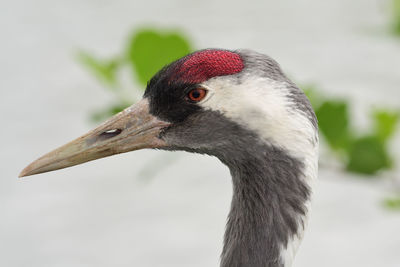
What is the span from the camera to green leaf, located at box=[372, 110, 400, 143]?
3744 mm

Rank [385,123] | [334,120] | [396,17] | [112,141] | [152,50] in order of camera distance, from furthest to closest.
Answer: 1. [396,17]
2. [385,123]
3. [334,120]
4. [152,50]
5. [112,141]

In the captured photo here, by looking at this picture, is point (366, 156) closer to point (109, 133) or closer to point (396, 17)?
point (396, 17)

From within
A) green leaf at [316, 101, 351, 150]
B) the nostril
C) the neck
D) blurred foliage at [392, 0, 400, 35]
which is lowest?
the neck

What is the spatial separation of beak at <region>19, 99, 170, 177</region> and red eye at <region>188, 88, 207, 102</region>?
5.0 inches

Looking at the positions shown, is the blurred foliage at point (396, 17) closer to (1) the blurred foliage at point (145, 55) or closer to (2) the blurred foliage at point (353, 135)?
(2) the blurred foliage at point (353, 135)

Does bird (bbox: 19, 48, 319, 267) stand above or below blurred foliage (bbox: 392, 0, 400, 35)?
below

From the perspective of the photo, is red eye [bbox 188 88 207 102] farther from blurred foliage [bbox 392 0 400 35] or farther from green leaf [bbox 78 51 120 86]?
blurred foliage [bbox 392 0 400 35]

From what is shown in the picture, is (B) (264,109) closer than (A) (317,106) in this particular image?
Yes

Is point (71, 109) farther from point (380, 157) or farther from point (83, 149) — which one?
point (83, 149)

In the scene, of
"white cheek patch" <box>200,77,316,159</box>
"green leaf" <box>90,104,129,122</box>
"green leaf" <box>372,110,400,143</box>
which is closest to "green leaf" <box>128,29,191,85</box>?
"green leaf" <box>90,104,129,122</box>

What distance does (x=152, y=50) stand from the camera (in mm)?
3391

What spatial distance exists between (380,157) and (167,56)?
1.09m

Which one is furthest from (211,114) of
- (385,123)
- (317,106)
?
(385,123)

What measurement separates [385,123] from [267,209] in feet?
4.41
